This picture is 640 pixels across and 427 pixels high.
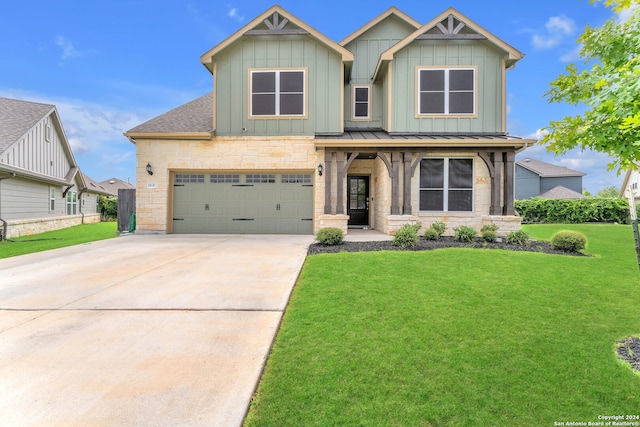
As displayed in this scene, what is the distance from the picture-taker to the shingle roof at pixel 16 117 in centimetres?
A: 1408

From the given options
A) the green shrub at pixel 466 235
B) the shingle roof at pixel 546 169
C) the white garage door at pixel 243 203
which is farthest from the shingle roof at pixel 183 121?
the shingle roof at pixel 546 169

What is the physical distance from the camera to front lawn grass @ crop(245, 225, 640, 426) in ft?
6.81

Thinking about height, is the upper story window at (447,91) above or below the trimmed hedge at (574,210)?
above

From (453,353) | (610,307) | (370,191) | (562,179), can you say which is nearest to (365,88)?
(370,191)

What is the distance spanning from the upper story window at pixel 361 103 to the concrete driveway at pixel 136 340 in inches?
329

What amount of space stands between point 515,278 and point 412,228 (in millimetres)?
3171

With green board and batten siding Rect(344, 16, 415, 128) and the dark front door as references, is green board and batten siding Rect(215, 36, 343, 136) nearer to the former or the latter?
green board and batten siding Rect(344, 16, 415, 128)

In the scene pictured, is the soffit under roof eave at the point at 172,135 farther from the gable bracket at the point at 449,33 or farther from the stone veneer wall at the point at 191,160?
the gable bracket at the point at 449,33

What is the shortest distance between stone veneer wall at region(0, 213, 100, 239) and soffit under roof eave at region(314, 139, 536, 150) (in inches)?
536

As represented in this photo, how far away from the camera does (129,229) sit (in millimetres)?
12445

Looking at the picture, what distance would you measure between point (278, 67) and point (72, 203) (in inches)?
672

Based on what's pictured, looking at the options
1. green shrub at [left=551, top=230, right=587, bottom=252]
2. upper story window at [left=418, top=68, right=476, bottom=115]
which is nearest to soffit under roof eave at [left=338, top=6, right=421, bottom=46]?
upper story window at [left=418, top=68, right=476, bottom=115]

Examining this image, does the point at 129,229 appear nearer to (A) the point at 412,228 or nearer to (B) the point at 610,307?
(A) the point at 412,228

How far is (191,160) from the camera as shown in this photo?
11.5 meters
